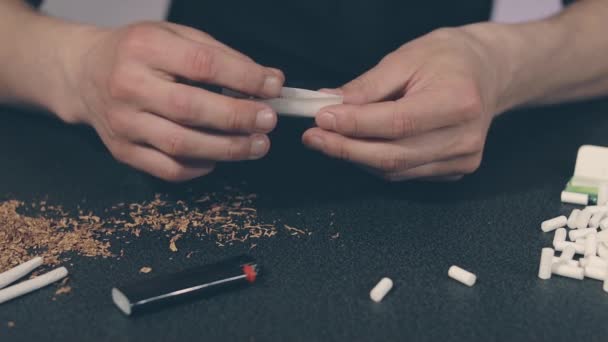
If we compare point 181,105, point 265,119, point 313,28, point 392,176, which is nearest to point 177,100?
point 181,105

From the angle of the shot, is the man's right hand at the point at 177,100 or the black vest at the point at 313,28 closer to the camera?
Answer: the man's right hand at the point at 177,100

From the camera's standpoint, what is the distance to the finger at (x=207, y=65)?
31.6 inches

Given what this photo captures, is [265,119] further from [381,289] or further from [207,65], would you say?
[381,289]

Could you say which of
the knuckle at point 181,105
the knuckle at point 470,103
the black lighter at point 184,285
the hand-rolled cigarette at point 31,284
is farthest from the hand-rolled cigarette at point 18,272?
the knuckle at point 470,103

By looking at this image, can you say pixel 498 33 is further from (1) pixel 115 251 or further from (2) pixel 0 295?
(2) pixel 0 295

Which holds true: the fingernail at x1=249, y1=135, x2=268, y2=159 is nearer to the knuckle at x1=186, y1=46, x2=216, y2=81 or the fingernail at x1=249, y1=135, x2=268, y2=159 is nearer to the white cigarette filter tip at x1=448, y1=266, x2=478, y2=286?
the knuckle at x1=186, y1=46, x2=216, y2=81

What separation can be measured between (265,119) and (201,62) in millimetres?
106

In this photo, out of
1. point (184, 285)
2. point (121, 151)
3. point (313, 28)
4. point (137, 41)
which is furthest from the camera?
point (313, 28)

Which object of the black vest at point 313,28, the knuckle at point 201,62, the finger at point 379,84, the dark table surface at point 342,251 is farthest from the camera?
the black vest at point 313,28

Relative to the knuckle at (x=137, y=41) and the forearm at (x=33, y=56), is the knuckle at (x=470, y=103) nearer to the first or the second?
the knuckle at (x=137, y=41)

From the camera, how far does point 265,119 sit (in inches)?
32.9

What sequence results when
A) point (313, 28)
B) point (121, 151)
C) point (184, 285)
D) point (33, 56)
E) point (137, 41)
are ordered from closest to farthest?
point (184, 285) → point (137, 41) → point (121, 151) → point (33, 56) → point (313, 28)

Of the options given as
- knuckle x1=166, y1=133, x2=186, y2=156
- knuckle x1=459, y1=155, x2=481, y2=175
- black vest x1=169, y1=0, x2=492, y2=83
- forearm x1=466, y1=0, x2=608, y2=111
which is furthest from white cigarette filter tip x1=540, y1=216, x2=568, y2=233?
black vest x1=169, y1=0, x2=492, y2=83

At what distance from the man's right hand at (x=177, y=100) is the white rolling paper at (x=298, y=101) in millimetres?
27
